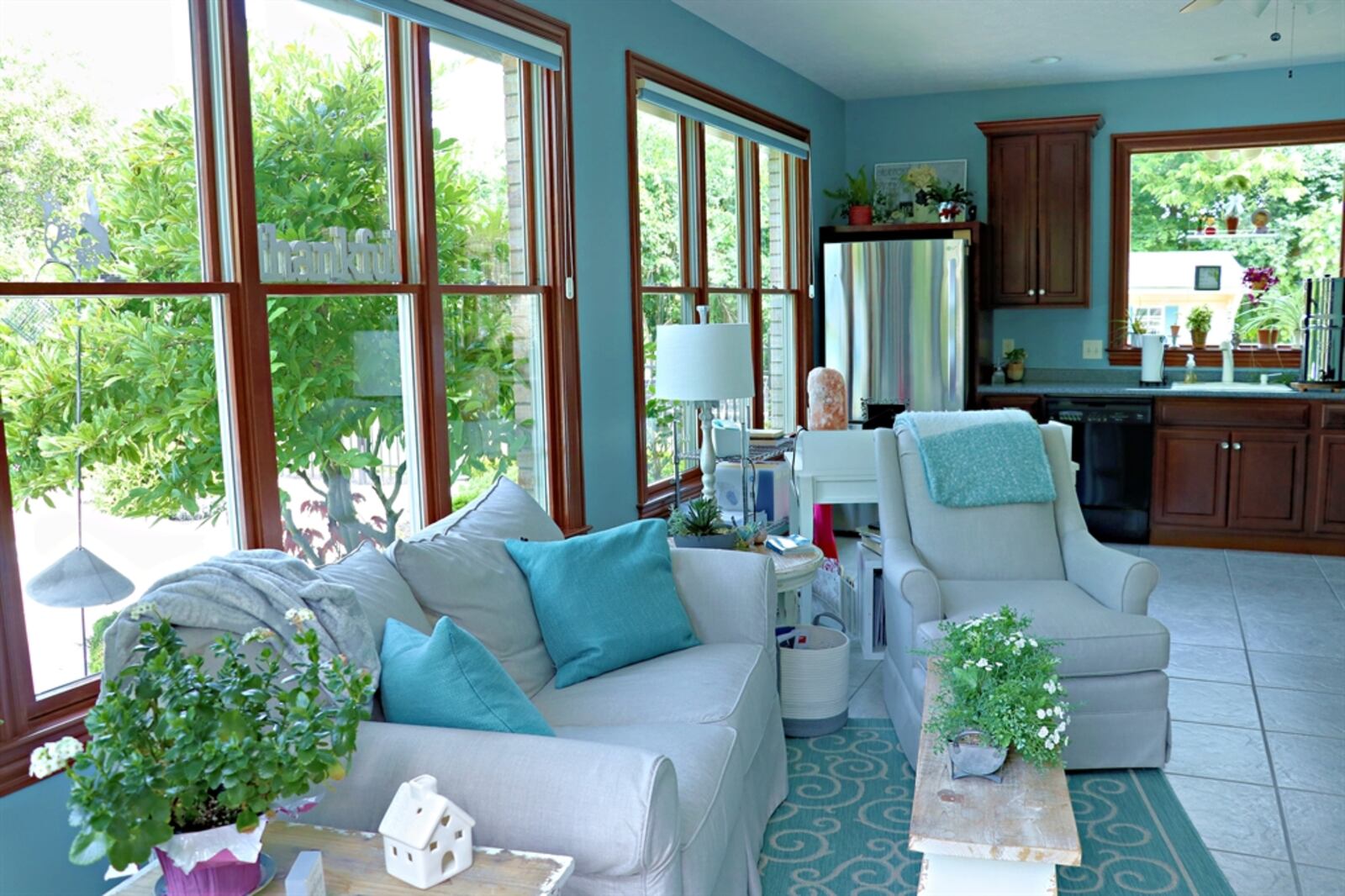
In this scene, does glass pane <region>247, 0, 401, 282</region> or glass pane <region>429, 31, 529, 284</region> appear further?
glass pane <region>429, 31, 529, 284</region>

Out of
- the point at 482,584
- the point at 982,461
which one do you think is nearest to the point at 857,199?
the point at 982,461

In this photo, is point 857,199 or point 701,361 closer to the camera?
point 701,361

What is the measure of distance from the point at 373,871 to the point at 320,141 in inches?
77.3

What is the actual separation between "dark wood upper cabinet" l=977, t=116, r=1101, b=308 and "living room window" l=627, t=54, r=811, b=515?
1.23 meters

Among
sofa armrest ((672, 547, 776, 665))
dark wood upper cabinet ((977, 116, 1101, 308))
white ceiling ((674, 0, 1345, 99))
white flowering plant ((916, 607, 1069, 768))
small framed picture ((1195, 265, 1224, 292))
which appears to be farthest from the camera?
small framed picture ((1195, 265, 1224, 292))

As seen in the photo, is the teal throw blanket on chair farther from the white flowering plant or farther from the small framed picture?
the small framed picture

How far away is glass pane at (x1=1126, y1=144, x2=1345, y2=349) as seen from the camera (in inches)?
260

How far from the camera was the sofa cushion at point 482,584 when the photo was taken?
2.65 meters

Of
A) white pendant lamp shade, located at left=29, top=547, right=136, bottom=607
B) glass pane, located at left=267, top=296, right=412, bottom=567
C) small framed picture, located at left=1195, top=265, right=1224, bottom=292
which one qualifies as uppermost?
small framed picture, located at left=1195, top=265, right=1224, bottom=292

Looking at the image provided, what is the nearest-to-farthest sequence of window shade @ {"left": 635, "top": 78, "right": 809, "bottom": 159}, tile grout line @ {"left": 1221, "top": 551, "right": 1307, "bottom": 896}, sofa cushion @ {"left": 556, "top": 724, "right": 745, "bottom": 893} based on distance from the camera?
sofa cushion @ {"left": 556, "top": 724, "right": 745, "bottom": 893} < tile grout line @ {"left": 1221, "top": 551, "right": 1307, "bottom": 896} < window shade @ {"left": 635, "top": 78, "right": 809, "bottom": 159}

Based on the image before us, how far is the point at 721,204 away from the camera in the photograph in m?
5.65

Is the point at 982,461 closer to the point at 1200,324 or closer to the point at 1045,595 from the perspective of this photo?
the point at 1045,595

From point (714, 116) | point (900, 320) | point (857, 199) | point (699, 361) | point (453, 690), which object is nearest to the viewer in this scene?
point (453, 690)

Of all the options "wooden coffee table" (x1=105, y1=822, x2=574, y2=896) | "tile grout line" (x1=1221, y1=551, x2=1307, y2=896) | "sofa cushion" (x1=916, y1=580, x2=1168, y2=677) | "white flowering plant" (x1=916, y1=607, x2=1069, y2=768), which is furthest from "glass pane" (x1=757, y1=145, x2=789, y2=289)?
"wooden coffee table" (x1=105, y1=822, x2=574, y2=896)
